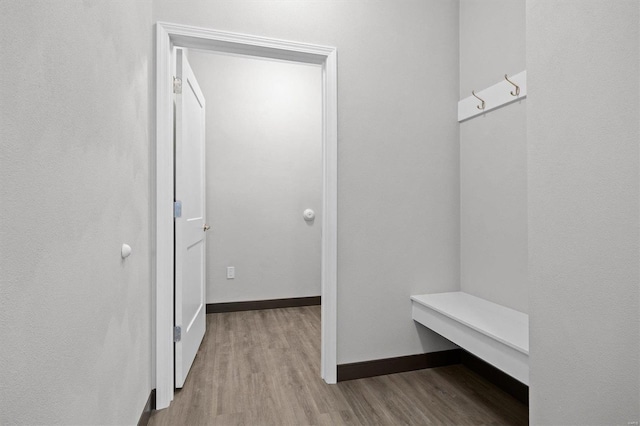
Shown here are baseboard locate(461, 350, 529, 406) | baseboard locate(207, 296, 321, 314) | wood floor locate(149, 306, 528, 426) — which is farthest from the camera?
baseboard locate(207, 296, 321, 314)

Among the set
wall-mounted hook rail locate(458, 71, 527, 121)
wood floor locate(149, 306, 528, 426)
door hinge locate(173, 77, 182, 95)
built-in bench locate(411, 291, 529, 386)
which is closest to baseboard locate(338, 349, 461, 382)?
wood floor locate(149, 306, 528, 426)

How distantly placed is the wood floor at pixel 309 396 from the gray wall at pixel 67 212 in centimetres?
50

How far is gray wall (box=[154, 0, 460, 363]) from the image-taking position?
2.10 metres

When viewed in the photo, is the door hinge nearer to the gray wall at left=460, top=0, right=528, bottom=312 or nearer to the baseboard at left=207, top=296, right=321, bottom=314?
the gray wall at left=460, top=0, right=528, bottom=312

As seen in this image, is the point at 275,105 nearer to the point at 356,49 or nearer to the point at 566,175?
the point at 356,49

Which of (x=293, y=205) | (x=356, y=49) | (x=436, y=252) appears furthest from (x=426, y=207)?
(x=293, y=205)

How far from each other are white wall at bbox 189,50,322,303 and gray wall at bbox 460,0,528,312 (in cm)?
180

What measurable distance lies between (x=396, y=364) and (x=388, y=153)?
1.36 metres

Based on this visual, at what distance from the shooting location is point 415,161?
227 centimetres

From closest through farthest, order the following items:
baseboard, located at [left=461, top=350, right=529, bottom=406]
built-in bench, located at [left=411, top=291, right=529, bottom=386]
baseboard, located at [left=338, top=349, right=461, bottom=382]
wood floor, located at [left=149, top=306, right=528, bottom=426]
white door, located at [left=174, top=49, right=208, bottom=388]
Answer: built-in bench, located at [left=411, top=291, right=529, bottom=386] < wood floor, located at [left=149, top=306, right=528, bottom=426] < baseboard, located at [left=461, top=350, right=529, bottom=406] < white door, located at [left=174, top=49, right=208, bottom=388] < baseboard, located at [left=338, top=349, right=461, bottom=382]

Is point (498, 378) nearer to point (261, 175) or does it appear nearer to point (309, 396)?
point (309, 396)

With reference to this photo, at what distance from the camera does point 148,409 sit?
1.67 metres

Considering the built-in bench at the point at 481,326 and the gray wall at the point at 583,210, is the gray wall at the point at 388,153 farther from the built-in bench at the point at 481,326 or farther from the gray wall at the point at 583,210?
the gray wall at the point at 583,210

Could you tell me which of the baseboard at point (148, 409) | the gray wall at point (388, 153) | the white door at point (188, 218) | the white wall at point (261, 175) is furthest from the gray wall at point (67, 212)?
the white wall at point (261, 175)
